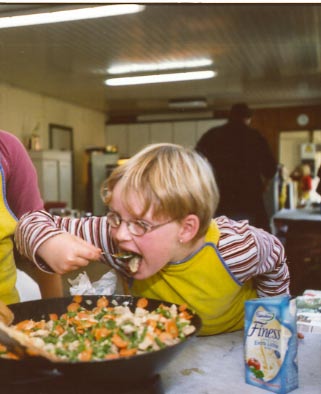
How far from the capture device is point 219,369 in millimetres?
859

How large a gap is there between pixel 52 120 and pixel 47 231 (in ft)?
27.4

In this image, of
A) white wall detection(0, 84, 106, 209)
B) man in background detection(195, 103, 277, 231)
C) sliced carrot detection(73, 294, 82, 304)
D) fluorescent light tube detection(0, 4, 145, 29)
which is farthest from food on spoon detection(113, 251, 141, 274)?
white wall detection(0, 84, 106, 209)

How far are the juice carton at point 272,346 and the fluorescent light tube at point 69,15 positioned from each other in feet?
12.0

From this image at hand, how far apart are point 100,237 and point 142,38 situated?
4432 millimetres

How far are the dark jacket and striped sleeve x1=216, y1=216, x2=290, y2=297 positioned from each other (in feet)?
6.18

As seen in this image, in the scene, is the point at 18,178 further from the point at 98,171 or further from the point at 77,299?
the point at 98,171

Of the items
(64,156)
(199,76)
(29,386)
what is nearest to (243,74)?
(199,76)

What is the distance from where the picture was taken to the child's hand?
871 mm

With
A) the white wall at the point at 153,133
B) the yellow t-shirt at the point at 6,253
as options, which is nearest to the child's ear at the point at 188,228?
the yellow t-shirt at the point at 6,253

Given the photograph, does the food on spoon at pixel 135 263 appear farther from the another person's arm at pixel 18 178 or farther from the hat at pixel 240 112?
the hat at pixel 240 112

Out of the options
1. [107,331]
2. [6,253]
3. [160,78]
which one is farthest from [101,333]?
[160,78]

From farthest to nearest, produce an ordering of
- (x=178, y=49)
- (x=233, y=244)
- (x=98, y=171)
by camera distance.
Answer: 1. (x=98, y=171)
2. (x=178, y=49)
3. (x=233, y=244)

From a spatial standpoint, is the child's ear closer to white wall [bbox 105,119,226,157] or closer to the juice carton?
the juice carton

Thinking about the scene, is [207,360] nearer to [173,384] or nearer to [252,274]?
[173,384]
